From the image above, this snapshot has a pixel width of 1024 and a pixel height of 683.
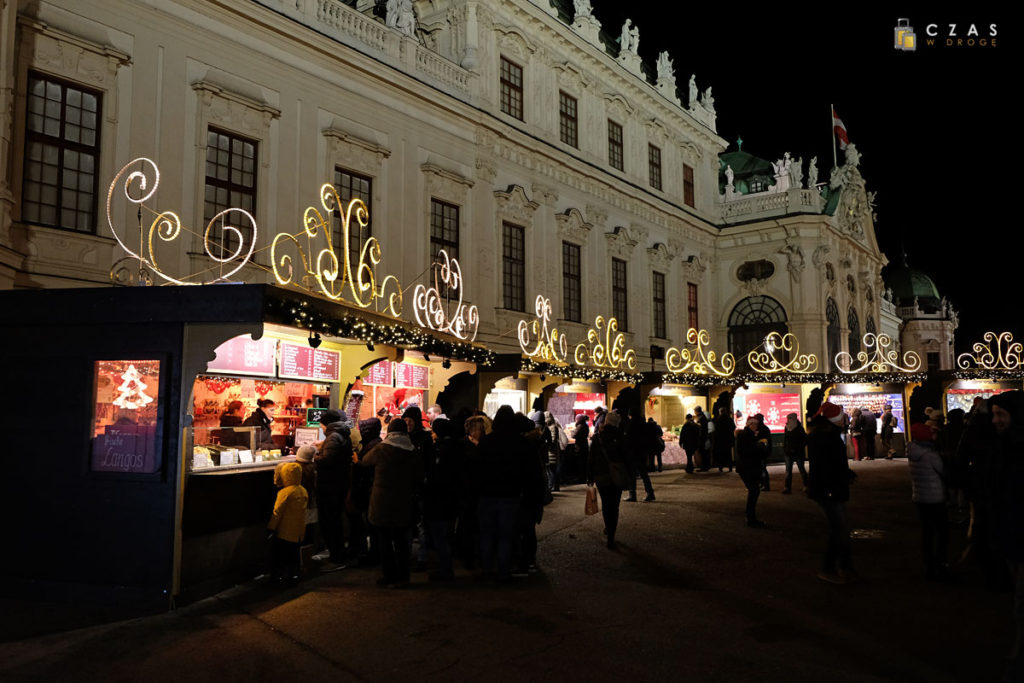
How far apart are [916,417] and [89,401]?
29724mm

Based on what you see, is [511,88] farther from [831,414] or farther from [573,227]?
[831,414]

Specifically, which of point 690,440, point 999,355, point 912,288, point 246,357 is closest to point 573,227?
point 690,440

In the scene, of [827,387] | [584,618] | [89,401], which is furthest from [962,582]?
[827,387]

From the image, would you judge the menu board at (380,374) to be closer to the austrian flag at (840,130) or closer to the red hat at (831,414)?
the red hat at (831,414)

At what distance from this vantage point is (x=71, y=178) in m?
12.7

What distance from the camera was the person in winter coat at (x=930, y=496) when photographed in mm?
8375

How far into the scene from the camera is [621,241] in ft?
90.1

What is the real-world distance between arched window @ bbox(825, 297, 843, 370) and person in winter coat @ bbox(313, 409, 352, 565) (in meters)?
29.3

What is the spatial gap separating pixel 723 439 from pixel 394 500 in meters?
16.2

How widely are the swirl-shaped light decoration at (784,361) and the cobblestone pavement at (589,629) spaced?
21.5 m

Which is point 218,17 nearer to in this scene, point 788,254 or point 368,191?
point 368,191

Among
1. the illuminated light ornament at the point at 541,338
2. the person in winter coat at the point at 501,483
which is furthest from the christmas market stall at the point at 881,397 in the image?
the person in winter coat at the point at 501,483

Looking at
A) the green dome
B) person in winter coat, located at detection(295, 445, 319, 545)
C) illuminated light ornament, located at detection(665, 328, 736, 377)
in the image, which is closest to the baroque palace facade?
illuminated light ornament, located at detection(665, 328, 736, 377)

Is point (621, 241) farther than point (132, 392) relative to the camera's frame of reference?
Yes
